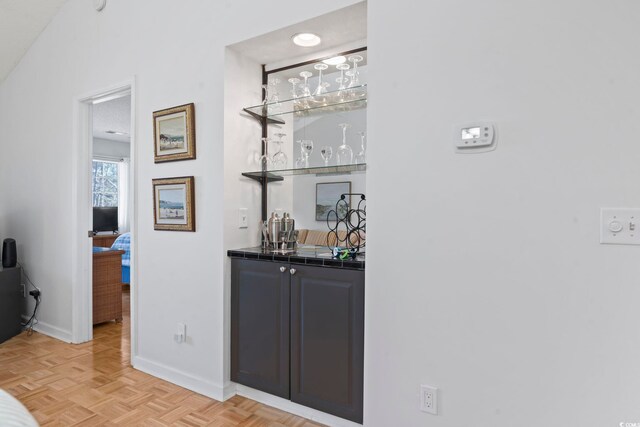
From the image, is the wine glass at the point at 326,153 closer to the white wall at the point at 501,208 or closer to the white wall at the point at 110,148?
the white wall at the point at 501,208

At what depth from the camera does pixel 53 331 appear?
3486mm

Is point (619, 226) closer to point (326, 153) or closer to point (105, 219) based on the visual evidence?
point (326, 153)

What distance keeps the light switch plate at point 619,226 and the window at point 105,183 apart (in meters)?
7.60

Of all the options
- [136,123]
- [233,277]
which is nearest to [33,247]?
[136,123]

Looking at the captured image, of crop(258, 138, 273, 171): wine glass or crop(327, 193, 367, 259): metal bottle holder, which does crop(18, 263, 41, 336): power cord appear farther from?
crop(327, 193, 367, 259): metal bottle holder

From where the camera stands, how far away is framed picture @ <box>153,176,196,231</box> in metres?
2.51

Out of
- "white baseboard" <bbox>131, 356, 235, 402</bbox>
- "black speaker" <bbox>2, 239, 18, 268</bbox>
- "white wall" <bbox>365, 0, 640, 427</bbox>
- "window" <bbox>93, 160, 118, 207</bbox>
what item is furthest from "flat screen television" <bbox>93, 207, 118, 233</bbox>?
"white wall" <bbox>365, 0, 640, 427</bbox>

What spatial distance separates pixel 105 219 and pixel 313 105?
5719 millimetres

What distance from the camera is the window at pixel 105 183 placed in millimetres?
7082

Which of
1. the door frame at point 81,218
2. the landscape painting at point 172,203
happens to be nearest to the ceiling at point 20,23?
the door frame at point 81,218

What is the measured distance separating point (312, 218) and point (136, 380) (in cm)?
163

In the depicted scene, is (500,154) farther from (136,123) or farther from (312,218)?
(136,123)

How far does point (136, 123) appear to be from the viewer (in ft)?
9.21

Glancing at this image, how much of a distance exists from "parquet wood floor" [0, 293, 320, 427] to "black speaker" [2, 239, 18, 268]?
74 centimetres
